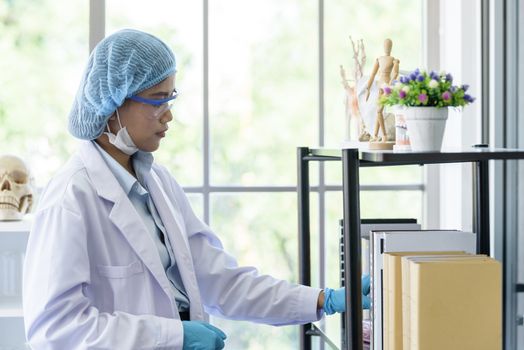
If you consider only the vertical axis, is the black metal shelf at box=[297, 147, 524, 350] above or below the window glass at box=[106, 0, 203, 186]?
below

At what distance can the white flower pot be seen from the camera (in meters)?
1.58

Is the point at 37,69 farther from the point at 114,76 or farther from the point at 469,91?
the point at 469,91

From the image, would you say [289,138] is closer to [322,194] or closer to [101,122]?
[322,194]

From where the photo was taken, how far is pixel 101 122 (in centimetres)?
200

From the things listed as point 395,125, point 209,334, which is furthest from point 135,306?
point 395,125

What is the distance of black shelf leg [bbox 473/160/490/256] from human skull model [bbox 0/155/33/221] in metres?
1.62

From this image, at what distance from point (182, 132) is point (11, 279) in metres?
0.86

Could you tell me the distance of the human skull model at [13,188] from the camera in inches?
111

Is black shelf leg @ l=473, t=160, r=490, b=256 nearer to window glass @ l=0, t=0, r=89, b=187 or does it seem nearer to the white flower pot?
the white flower pot

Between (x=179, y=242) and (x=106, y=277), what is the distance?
232 millimetres

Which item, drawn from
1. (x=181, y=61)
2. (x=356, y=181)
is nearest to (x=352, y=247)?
(x=356, y=181)

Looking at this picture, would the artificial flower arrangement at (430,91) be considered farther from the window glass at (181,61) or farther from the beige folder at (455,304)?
the window glass at (181,61)

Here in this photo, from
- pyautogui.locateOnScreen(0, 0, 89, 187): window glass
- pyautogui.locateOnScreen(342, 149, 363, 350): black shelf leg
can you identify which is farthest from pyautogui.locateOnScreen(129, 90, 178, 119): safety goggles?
pyautogui.locateOnScreen(0, 0, 89, 187): window glass

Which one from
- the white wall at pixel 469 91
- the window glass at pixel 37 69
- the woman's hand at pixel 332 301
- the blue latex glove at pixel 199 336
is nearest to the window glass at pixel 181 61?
the window glass at pixel 37 69
